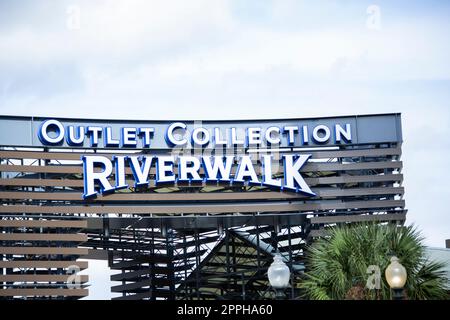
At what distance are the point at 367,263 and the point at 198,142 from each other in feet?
71.5

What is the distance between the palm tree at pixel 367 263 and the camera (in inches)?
1007

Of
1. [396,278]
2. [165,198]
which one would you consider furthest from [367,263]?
[165,198]

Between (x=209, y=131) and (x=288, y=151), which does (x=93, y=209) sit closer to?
(x=209, y=131)

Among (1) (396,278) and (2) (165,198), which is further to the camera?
(2) (165,198)

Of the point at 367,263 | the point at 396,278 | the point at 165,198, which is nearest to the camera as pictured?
the point at 396,278

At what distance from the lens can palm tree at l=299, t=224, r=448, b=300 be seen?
25.6m

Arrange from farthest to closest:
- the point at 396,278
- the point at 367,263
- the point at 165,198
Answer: the point at 165,198, the point at 367,263, the point at 396,278

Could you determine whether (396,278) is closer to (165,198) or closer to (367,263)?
(367,263)

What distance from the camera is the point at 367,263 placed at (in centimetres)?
2592

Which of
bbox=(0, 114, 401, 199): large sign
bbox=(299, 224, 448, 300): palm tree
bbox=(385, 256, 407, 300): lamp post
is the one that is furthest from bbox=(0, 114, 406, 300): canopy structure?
bbox=(385, 256, 407, 300): lamp post

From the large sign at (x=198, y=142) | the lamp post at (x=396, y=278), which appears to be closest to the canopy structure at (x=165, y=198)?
the large sign at (x=198, y=142)

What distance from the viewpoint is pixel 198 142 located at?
154ft

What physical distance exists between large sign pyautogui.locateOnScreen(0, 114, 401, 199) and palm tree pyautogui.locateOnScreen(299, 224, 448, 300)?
2005 centimetres

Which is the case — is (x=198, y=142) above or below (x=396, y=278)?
Answer: above
